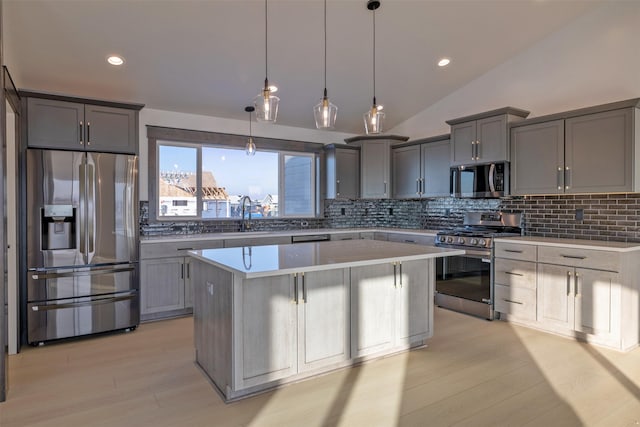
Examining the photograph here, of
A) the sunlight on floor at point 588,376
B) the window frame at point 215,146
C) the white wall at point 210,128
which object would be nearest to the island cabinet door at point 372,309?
the sunlight on floor at point 588,376

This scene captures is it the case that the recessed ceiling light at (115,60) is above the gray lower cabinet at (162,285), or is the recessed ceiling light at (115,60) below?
above

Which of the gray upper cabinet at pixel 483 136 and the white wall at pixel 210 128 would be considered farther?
the white wall at pixel 210 128

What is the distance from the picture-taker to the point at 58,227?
135 inches

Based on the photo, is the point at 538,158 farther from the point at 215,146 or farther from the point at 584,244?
the point at 215,146

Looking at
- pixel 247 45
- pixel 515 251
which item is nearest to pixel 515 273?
pixel 515 251

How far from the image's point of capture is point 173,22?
3238 millimetres

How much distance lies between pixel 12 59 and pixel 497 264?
5.13 metres

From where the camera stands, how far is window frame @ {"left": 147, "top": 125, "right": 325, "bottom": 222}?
4574 millimetres

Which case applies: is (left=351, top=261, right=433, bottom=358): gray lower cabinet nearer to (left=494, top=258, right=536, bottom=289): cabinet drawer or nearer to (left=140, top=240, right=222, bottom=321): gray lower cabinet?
(left=494, top=258, right=536, bottom=289): cabinet drawer

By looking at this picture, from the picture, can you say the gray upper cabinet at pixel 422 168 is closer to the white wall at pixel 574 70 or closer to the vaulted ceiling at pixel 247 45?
the white wall at pixel 574 70

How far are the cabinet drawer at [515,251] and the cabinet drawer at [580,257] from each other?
0.08 metres

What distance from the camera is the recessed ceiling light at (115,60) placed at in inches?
139

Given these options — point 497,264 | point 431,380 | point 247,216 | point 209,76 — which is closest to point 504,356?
point 431,380

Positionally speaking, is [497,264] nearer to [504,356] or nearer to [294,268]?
[504,356]
